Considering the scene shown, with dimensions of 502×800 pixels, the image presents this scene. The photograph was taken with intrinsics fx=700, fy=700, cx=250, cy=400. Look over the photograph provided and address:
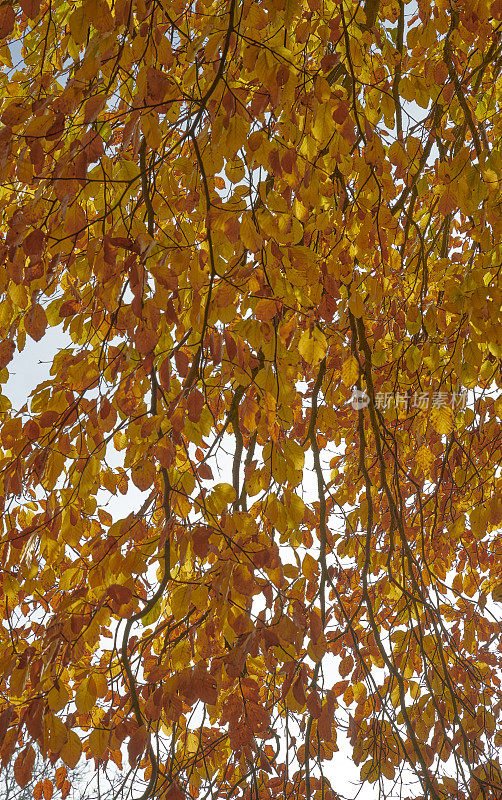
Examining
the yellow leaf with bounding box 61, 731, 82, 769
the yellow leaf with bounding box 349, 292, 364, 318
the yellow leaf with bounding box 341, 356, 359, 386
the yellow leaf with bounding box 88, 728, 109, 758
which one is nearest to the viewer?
the yellow leaf with bounding box 61, 731, 82, 769

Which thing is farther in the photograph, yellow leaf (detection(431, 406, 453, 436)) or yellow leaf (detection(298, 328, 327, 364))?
yellow leaf (detection(431, 406, 453, 436))

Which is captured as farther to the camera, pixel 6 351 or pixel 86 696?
pixel 6 351

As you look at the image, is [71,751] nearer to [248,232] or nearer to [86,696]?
[86,696]

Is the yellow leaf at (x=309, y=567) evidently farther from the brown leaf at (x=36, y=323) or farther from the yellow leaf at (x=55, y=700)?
the brown leaf at (x=36, y=323)

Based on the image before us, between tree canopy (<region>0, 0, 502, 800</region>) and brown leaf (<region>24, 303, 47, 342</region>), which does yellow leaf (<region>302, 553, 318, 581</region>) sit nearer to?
tree canopy (<region>0, 0, 502, 800</region>)

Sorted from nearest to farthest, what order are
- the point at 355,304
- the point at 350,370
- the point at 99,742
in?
the point at 99,742 < the point at 355,304 < the point at 350,370

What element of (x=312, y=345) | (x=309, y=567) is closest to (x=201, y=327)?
(x=312, y=345)

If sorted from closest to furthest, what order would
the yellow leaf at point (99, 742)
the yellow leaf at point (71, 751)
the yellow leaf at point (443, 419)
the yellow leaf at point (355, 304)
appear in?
the yellow leaf at point (71, 751), the yellow leaf at point (99, 742), the yellow leaf at point (355, 304), the yellow leaf at point (443, 419)

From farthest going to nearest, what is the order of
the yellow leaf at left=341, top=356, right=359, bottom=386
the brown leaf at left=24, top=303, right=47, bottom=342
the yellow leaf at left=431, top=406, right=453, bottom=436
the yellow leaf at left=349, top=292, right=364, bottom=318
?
the yellow leaf at left=431, top=406, right=453, bottom=436 → the yellow leaf at left=341, top=356, right=359, bottom=386 → the yellow leaf at left=349, top=292, right=364, bottom=318 → the brown leaf at left=24, top=303, right=47, bottom=342

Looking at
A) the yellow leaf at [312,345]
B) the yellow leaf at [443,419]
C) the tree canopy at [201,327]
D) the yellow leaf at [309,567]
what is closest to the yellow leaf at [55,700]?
the tree canopy at [201,327]

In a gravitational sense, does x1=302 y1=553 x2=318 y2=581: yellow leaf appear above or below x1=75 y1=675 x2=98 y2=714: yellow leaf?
above

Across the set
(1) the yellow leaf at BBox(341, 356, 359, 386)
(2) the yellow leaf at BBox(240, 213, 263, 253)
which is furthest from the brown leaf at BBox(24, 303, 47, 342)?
(1) the yellow leaf at BBox(341, 356, 359, 386)

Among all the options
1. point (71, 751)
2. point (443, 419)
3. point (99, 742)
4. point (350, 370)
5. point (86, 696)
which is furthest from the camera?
point (443, 419)

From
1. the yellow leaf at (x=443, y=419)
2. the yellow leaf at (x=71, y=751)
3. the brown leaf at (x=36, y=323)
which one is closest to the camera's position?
the yellow leaf at (x=71, y=751)
